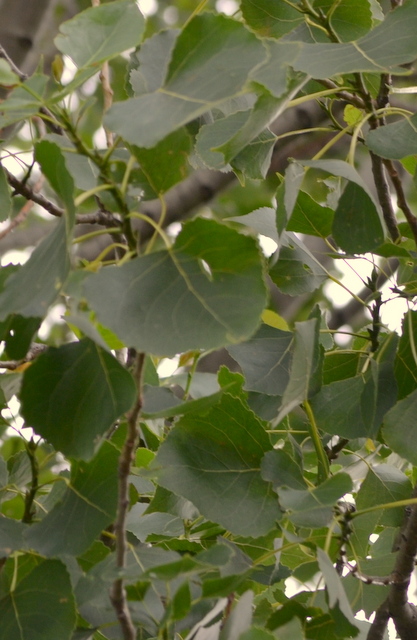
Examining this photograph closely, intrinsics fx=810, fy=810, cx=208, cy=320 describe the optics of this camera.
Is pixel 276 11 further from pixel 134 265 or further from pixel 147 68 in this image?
pixel 134 265

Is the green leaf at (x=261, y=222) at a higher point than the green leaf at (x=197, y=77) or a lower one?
lower

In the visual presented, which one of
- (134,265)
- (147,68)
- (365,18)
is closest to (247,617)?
(134,265)

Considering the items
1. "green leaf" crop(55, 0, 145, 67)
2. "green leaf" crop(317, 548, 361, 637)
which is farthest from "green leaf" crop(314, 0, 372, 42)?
"green leaf" crop(317, 548, 361, 637)

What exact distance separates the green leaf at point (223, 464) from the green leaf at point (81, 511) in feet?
0.14

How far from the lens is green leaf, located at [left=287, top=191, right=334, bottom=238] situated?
2.41 ft

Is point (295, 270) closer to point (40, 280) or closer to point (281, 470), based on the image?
point (281, 470)

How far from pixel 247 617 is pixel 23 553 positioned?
206 mm

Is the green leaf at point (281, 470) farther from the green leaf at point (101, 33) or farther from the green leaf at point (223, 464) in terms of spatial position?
the green leaf at point (101, 33)

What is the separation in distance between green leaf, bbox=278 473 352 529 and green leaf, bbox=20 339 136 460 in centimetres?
14

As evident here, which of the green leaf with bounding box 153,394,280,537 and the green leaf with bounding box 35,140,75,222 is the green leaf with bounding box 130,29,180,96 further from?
the green leaf with bounding box 153,394,280,537

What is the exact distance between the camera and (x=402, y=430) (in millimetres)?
617

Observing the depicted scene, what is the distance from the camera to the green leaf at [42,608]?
0.58 metres

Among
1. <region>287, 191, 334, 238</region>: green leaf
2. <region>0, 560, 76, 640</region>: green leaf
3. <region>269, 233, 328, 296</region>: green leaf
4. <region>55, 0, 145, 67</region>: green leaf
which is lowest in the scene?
<region>0, 560, 76, 640</region>: green leaf

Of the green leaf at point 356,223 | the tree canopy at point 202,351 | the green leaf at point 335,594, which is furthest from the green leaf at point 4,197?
the green leaf at point 335,594
